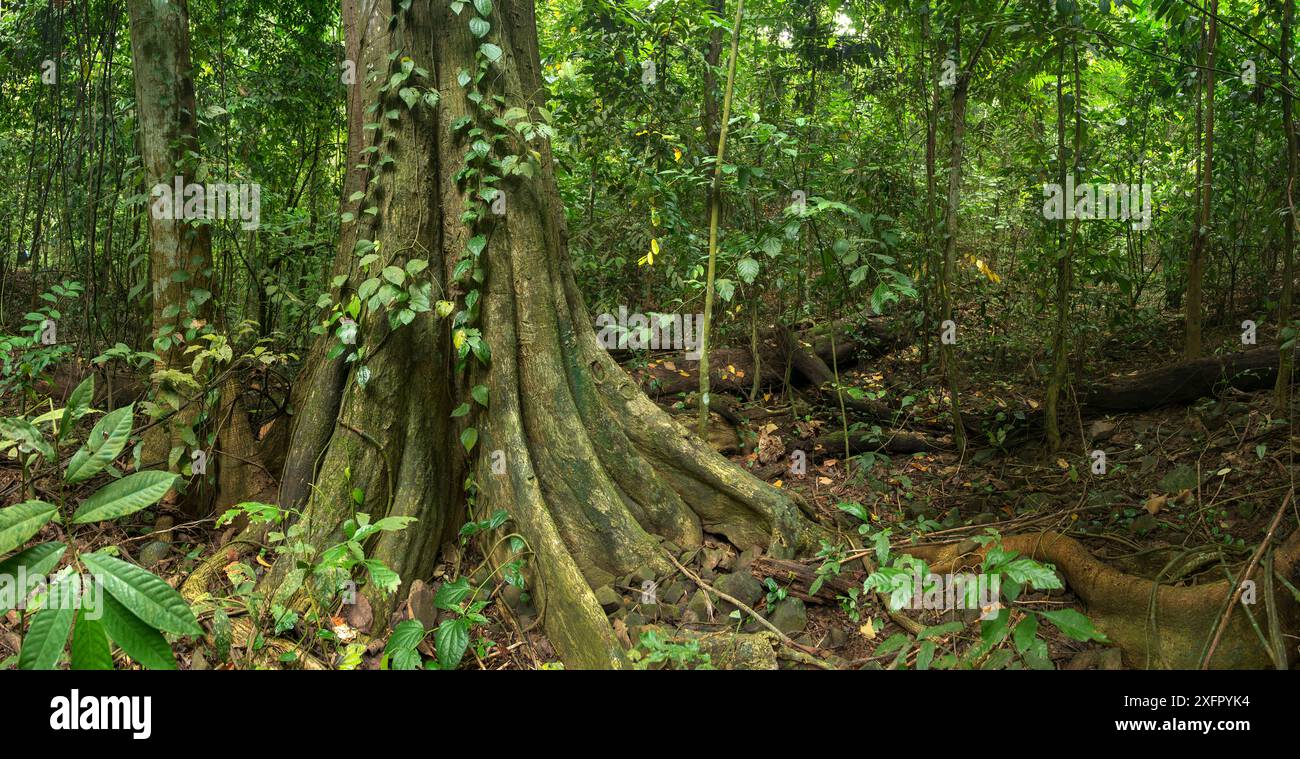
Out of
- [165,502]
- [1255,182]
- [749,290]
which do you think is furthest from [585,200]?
[1255,182]

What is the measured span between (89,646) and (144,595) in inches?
5.1

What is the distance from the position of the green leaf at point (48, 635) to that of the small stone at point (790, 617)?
6.99ft

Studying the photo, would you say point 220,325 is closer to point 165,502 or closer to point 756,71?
point 165,502

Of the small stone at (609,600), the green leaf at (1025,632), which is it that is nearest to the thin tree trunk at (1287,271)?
the green leaf at (1025,632)

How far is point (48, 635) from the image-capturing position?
134 centimetres

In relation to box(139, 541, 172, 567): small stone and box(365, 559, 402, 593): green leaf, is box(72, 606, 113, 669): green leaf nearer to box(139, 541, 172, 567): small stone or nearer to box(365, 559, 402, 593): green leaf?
box(365, 559, 402, 593): green leaf

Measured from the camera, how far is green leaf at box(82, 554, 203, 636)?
1.41 metres

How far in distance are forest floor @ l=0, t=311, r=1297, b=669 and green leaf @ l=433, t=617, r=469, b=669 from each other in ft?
0.46

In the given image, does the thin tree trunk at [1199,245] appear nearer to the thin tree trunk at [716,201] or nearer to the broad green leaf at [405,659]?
the thin tree trunk at [716,201]

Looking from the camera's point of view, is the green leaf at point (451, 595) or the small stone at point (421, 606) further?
the small stone at point (421, 606)

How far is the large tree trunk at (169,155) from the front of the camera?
3.41 meters

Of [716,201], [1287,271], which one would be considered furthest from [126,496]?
[1287,271]
